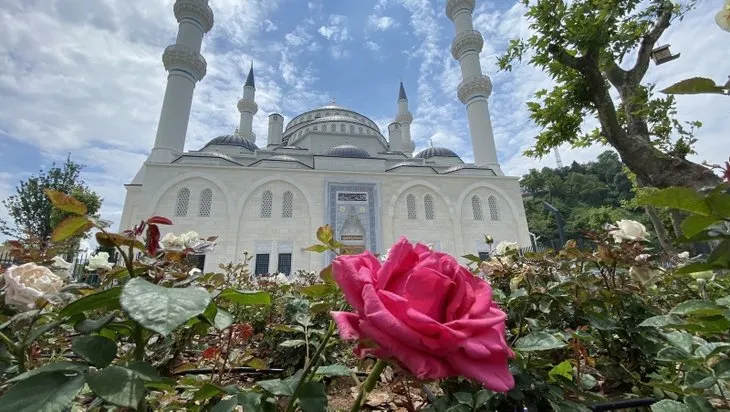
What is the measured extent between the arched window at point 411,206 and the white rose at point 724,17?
53.6 ft

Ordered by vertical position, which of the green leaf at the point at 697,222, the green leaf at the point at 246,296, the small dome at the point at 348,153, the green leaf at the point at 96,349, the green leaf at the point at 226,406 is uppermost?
the small dome at the point at 348,153

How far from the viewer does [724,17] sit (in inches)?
30.9

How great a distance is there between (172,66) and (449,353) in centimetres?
2008

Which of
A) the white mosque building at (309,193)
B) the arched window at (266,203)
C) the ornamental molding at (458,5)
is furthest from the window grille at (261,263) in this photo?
the ornamental molding at (458,5)

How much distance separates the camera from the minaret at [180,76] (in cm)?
1573

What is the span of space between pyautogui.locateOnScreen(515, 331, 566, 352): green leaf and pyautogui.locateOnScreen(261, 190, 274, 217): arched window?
15.9 meters

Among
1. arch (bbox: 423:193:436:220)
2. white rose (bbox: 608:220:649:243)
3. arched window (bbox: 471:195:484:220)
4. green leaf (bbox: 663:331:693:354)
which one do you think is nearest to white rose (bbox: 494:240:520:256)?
white rose (bbox: 608:220:649:243)

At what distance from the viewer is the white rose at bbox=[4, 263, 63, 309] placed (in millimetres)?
697

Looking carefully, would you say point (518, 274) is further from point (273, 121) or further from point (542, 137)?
point (273, 121)

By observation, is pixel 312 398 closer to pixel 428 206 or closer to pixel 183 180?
pixel 183 180

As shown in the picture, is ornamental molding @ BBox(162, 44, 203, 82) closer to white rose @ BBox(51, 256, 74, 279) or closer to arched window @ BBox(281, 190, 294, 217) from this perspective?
arched window @ BBox(281, 190, 294, 217)

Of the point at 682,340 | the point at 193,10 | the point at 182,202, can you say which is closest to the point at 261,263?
the point at 182,202

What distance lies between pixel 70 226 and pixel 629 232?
5.52ft

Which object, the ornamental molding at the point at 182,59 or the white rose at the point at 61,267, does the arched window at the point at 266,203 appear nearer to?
the ornamental molding at the point at 182,59
